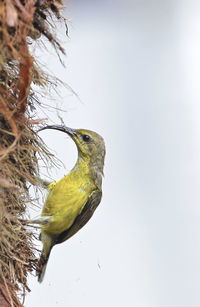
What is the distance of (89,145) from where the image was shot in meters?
4.08

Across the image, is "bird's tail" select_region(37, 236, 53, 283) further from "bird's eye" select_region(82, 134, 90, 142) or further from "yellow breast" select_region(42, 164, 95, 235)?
"bird's eye" select_region(82, 134, 90, 142)

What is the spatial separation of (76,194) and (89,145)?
0.21 meters

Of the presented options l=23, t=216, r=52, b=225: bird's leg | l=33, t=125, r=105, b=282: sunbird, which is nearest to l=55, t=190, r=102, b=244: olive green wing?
l=33, t=125, r=105, b=282: sunbird

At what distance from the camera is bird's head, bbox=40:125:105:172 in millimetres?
4047

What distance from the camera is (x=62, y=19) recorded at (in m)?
3.27

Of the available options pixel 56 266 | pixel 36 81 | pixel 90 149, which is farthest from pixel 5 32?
pixel 56 266

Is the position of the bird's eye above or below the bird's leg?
above

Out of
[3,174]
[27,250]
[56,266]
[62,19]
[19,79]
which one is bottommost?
[56,266]

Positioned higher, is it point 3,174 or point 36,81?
point 36,81

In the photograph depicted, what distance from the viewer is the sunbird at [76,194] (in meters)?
3.97

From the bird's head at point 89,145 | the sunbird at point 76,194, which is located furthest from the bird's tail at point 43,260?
the bird's head at point 89,145

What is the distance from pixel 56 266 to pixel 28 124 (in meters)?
2.60

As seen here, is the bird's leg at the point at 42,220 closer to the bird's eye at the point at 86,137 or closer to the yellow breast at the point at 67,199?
the yellow breast at the point at 67,199

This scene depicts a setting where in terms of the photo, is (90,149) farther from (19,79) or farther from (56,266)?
(56,266)
